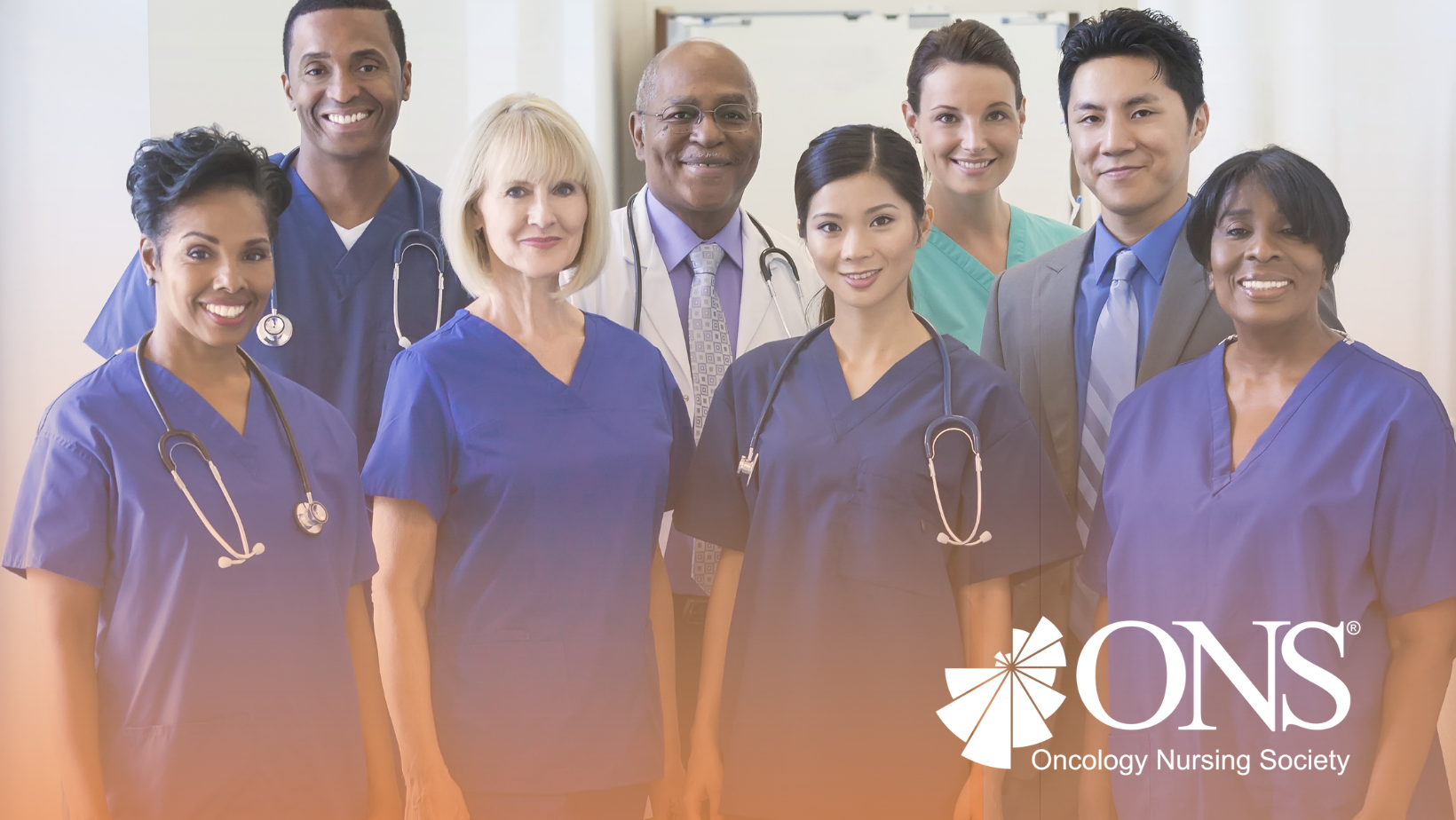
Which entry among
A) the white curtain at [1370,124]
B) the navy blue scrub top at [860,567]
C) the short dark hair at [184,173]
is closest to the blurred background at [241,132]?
the white curtain at [1370,124]

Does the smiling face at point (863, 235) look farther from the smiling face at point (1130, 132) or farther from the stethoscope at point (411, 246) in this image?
the stethoscope at point (411, 246)

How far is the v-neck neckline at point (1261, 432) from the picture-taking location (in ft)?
3.49

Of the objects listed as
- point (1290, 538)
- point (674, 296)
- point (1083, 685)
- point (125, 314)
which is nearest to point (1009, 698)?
point (1083, 685)

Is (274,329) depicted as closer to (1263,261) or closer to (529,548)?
(529,548)

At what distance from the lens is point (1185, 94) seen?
1.23 meters

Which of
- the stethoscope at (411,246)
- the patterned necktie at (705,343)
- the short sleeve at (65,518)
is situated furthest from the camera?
the patterned necktie at (705,343)

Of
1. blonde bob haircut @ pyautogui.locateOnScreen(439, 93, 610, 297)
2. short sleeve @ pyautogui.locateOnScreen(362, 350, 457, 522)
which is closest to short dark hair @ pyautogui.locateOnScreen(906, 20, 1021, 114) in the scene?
blonde bob haircut @ pyautogui.locateOnScreen(439, 93, 610, 297)

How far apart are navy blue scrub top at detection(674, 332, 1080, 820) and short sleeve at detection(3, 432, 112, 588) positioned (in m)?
0.56

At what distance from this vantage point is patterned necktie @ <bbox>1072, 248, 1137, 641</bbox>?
125cm

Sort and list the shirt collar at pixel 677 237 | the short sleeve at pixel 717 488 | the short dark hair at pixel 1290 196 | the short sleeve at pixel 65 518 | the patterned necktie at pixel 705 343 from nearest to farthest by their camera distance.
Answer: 1. the short sleeve at pixel 65 518
2. the short dark hair at pixel 1290 196
3. the short sleeve at pixel 717 488
4. the patterned necktie at pixel 705 343
5. the shirt collar at pixel 677 237

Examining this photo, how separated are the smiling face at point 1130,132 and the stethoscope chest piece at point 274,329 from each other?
93 centimetres

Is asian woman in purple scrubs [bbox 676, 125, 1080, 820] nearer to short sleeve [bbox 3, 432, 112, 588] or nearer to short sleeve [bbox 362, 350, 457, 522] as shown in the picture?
short sleeve [bbox 362, 350, 457, 522]

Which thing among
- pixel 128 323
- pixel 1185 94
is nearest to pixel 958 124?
pixel 1185 94

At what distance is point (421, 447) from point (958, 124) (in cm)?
89
